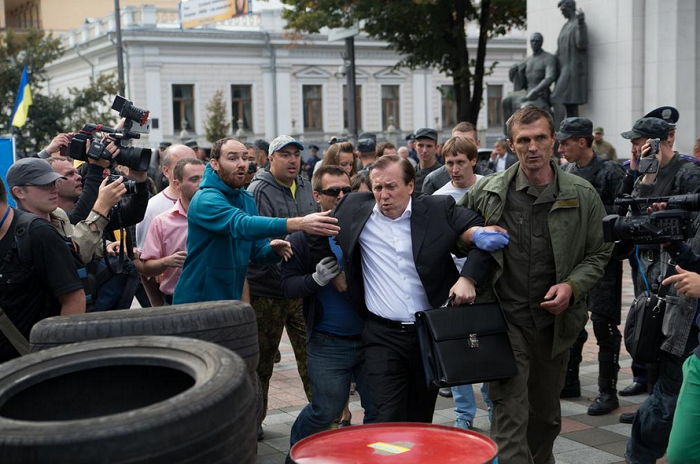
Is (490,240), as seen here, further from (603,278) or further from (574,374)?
(574,374)

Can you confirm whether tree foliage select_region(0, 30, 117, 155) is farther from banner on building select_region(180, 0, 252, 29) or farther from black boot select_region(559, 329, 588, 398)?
black boot select_region(559, 329, 588, 398)

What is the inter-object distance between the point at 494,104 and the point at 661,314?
184 ft

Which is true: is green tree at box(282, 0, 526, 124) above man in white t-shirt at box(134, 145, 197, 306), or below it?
above

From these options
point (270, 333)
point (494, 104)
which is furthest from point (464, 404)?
point (494, 104)

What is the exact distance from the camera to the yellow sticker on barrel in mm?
3355

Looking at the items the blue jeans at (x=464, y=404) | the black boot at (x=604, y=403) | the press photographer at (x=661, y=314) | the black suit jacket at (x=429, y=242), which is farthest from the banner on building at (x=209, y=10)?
the press photographer at (x=661, y=314)

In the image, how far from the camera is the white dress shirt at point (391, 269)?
489 centimetres

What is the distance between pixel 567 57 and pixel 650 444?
11.9m

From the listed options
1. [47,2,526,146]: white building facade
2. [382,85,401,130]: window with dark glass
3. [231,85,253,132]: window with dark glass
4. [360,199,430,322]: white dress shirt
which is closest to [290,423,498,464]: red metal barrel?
[360,199,430,322]: white dress shirt

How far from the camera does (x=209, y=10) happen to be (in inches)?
1491

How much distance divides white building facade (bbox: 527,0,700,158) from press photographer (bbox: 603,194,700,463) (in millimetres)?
10851

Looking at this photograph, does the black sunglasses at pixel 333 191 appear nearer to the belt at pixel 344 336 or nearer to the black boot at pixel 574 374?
the belt at pixel 344 336

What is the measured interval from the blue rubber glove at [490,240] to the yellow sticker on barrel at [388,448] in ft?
5.10

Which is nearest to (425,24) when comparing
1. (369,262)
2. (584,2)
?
(584,2)
